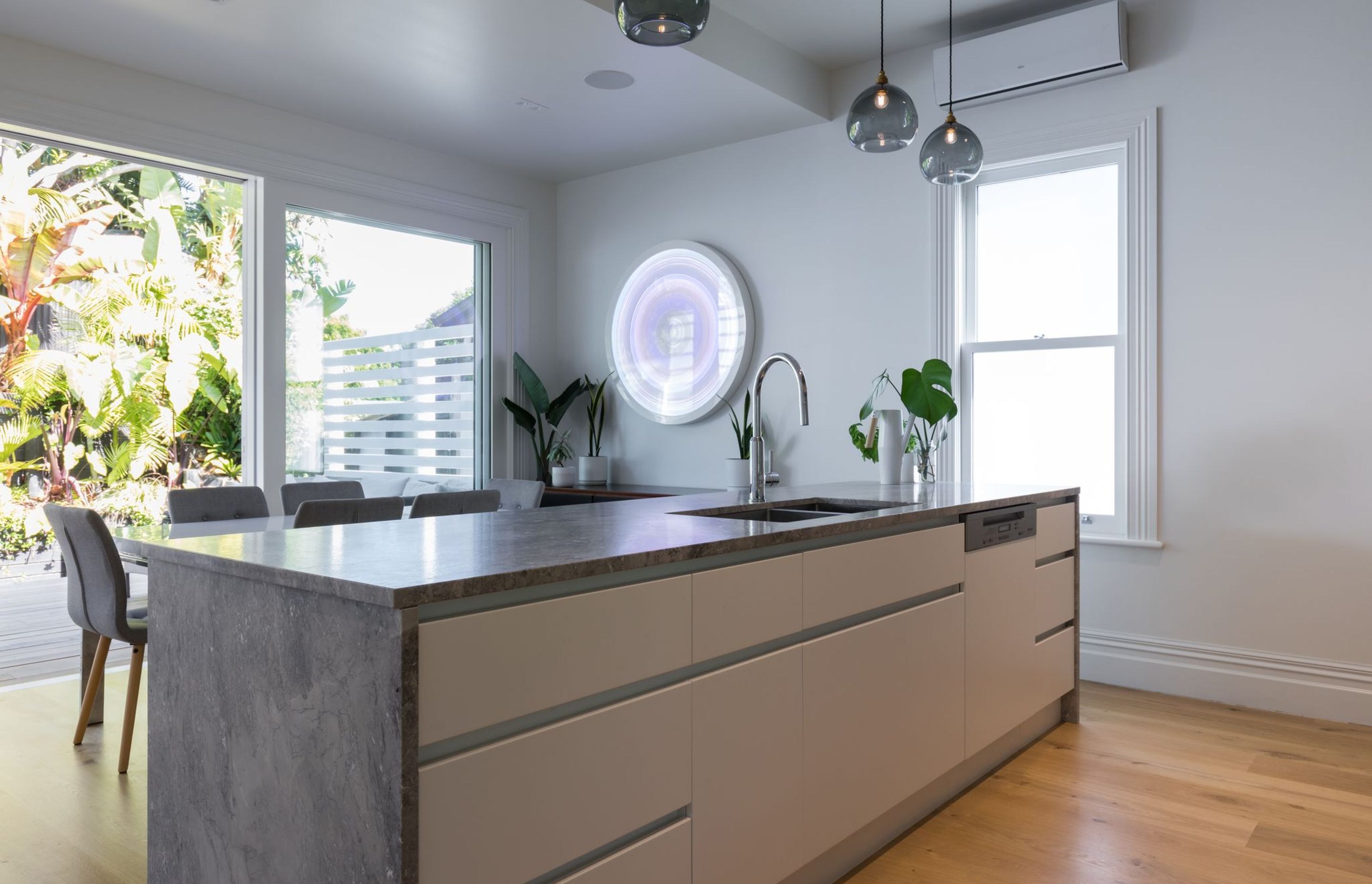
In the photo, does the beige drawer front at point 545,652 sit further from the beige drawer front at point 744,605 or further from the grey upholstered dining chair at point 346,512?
the grey upholstered dining chair at point 346,512

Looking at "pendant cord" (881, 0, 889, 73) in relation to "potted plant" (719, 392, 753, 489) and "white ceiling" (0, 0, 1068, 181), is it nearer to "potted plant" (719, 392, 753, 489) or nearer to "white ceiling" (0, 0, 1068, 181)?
"white ceiling" (0, 0, 1068, 181)

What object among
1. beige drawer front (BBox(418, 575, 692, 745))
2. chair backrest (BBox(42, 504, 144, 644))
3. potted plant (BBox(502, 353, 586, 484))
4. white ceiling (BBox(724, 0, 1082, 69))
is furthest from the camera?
potted plant (BBox(502, 353, 586, 484))

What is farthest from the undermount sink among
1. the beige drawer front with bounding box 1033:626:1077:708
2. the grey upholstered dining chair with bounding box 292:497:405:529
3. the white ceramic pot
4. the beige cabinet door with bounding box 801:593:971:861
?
the white ceramic pot

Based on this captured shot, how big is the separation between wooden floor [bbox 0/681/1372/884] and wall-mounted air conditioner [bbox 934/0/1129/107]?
8.21ft

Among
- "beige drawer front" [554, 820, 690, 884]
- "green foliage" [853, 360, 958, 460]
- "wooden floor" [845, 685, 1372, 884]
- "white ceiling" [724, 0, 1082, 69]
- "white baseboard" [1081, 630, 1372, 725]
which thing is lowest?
"wooden floor" [845, 685, 1372, 884]

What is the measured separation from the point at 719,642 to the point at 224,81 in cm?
356

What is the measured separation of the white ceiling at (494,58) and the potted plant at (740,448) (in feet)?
4.56

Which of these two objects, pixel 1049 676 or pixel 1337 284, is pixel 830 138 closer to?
pixel 1337 284

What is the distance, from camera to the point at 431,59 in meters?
3.72

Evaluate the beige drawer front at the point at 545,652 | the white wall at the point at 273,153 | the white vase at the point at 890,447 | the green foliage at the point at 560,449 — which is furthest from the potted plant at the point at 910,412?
the white wall at the point at 273,153

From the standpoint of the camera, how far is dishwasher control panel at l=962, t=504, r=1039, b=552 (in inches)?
103

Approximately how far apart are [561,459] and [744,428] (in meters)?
1.26

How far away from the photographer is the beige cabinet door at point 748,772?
169 cm

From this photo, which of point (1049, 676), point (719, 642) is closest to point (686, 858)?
point (719, 642)
